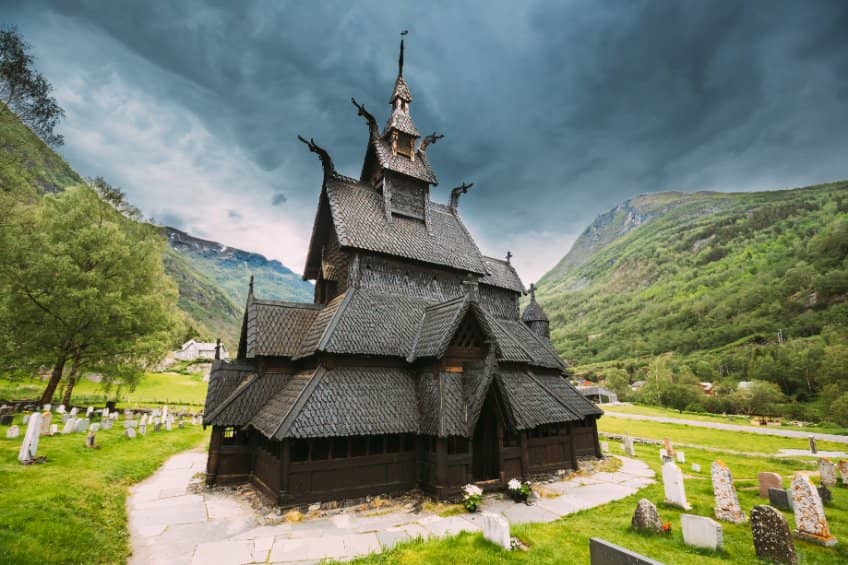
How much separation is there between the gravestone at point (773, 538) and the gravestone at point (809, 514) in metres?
1.68

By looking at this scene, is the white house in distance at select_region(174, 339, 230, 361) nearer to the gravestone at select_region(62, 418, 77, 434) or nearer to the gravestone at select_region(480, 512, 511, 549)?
the gravestone at select_region(62, 418, 77, 434)

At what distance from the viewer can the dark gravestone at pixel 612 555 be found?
498cm

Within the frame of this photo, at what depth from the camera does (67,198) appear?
1074 inches

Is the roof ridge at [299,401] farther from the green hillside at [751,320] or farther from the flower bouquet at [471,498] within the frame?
the green hillside at [751,320]

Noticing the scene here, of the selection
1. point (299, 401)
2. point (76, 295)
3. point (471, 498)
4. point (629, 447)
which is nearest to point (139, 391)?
point (76, 295)

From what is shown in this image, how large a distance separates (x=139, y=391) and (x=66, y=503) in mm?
49634

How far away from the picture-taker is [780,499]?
11.0 m

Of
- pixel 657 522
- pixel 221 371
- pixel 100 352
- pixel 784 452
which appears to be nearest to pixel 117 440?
pixel 221 371

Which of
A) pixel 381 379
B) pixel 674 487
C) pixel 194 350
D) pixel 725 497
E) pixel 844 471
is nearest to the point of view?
pixel 725 497

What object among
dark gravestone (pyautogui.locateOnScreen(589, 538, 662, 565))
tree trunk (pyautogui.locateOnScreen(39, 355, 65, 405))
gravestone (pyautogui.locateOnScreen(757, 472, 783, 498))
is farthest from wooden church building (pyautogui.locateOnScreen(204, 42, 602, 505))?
tree trunk (pyautogui.locateOnScreen(39, 355, 65, 405))

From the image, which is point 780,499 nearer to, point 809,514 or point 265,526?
point 809,514

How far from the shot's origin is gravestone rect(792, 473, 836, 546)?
26.1ft

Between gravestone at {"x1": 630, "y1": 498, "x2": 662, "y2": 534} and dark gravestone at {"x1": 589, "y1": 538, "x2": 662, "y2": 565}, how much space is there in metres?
4.20

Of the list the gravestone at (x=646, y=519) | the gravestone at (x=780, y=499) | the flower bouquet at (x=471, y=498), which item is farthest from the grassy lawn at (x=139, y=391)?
the gravestone at (x=780, y=499)
